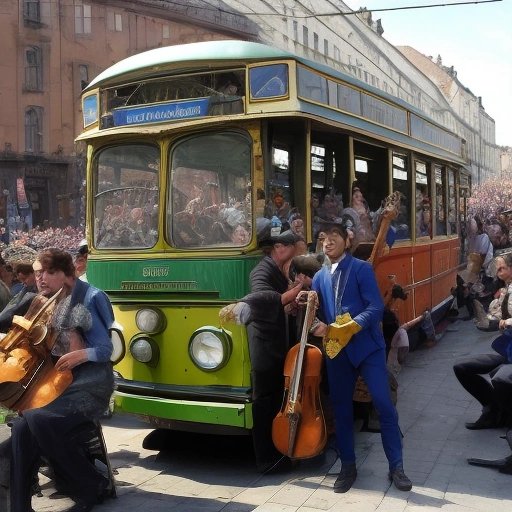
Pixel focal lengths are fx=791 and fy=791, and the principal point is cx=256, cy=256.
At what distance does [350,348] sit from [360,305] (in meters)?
0.29

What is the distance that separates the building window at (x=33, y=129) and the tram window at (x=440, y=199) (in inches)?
854

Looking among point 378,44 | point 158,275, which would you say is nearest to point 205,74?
point 158,275

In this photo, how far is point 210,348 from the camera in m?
5.64

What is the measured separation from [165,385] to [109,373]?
1031 mm

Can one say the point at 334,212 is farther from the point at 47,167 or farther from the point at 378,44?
the point at 378,44

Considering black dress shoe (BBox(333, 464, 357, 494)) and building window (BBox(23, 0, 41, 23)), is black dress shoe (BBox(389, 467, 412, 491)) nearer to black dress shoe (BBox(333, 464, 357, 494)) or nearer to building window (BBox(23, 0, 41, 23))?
black dress shoe (BBox(333, 464, 357, 494))

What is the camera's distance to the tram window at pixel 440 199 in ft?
32.6

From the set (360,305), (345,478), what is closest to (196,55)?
(360,305)

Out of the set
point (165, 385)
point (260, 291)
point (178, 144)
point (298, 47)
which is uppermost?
point (298, 47)

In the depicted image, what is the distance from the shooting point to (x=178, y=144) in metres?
6.01

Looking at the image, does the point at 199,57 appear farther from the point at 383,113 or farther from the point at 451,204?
the point at 451,204

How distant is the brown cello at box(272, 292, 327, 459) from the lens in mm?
5223

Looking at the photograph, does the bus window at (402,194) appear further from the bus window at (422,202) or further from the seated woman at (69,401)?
the seated woman at (69,401)

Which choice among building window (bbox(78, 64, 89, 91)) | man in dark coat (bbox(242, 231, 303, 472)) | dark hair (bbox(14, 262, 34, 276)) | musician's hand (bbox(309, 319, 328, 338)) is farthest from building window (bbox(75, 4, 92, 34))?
musician's hand (bbox(309, 319, 328, 338))
